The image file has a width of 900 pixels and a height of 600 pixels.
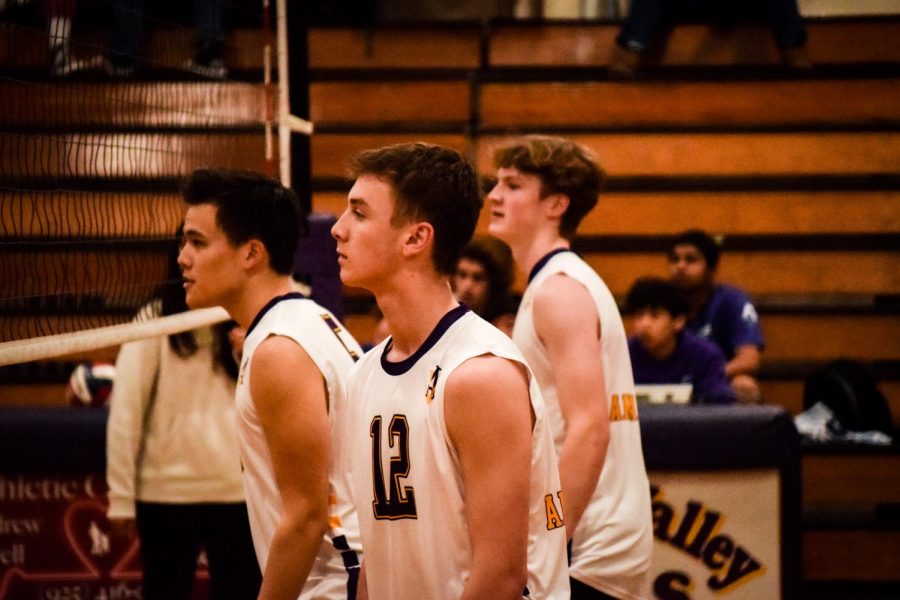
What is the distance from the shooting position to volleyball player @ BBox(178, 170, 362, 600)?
282 centimetres

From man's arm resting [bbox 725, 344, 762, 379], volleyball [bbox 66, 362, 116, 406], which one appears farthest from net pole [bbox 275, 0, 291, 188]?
man's arm resting [bbox 725, 344, 762, 379]

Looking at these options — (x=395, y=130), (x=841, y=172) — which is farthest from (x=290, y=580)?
(x=841, y=172)

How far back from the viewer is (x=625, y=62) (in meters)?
8.40

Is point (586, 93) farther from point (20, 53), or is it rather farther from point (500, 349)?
point (500, 349)

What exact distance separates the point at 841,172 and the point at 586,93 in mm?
1868

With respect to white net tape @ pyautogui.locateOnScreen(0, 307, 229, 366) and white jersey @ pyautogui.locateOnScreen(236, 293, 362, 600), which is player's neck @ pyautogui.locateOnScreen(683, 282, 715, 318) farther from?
white jersey @ pyautogui.locateOnScreen(236, 293, 362, 600)

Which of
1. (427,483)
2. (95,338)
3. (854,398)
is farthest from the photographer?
(854,398)

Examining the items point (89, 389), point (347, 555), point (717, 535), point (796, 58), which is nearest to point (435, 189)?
point (347, 555)

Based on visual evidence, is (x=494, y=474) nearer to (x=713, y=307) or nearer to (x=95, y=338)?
(x=95, y=338)

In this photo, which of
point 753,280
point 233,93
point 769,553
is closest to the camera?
point 769,553

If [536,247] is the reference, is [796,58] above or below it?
above

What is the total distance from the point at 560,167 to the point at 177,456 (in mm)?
1926

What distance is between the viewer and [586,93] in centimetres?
858

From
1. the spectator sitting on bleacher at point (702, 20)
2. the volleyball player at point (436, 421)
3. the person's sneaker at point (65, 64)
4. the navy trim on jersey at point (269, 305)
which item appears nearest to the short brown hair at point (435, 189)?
the volleyball player at point (436, 421)
